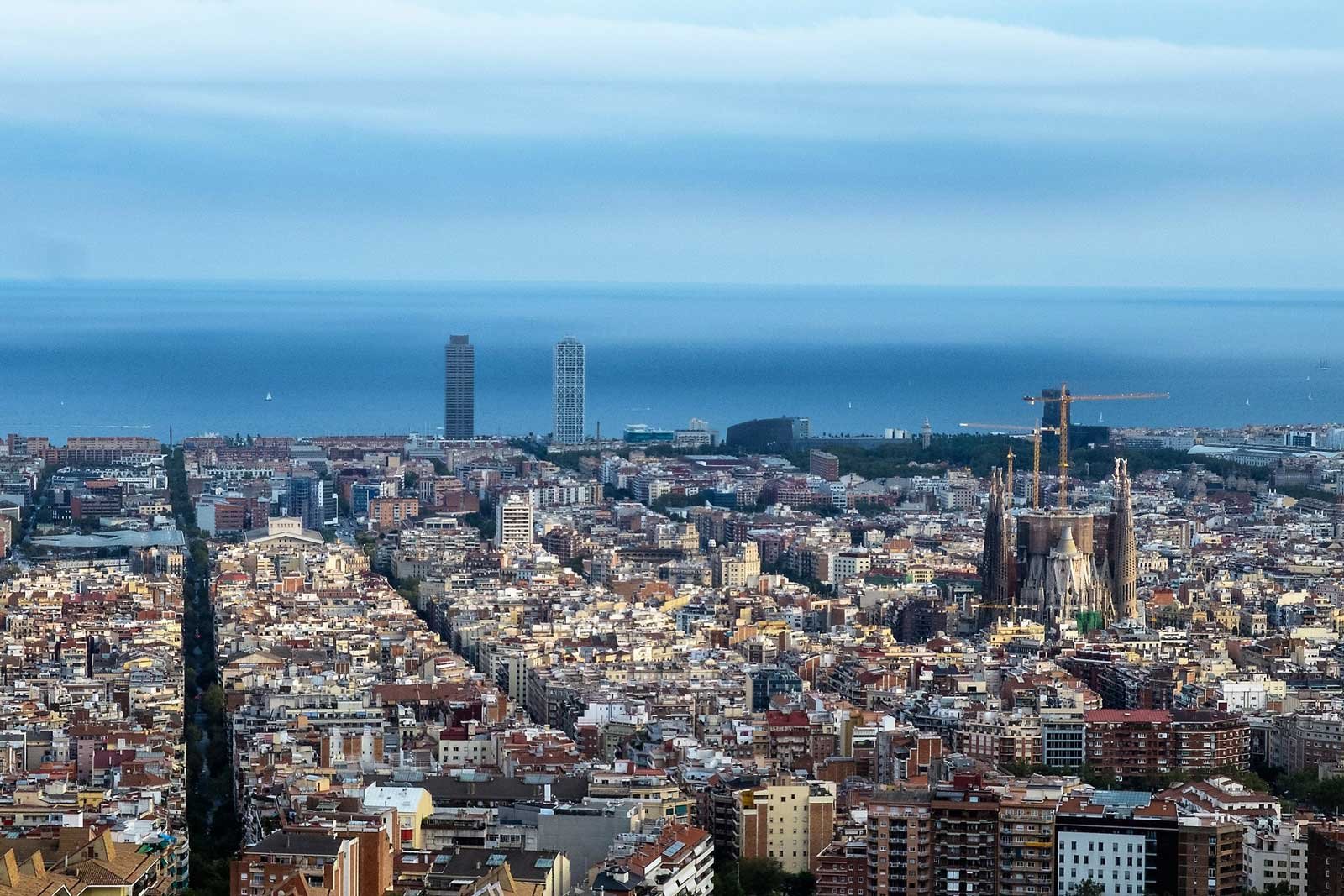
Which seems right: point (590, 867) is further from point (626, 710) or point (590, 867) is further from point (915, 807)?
point (626, 710)

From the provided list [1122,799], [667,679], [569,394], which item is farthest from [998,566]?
[569,394]

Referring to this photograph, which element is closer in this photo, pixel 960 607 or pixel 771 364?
pixel 960 607

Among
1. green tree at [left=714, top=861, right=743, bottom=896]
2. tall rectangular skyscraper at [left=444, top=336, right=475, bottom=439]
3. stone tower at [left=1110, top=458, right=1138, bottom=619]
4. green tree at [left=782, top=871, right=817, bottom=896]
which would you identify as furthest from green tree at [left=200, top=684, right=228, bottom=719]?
tall rectangular skyscraper at [left=444, top=336, right=475, bottom=439]

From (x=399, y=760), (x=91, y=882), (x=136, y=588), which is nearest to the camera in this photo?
(x=91, y=882)

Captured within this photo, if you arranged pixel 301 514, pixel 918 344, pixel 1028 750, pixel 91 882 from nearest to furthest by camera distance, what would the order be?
pixel 91 882
pixel 1028 750
pixel 301 514
pixel 918 344

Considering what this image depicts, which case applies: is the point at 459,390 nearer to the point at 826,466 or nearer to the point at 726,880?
the point at 826,466

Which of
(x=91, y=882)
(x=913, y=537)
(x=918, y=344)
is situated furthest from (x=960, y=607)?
(x=918, y=344)

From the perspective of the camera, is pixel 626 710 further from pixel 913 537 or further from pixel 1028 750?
pixel 913 537

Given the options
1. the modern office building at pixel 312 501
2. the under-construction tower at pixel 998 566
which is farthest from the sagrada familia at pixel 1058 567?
the modern office building at pixel 312 501
